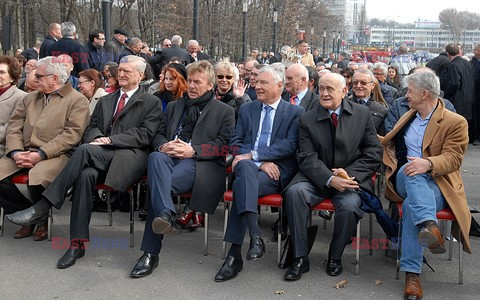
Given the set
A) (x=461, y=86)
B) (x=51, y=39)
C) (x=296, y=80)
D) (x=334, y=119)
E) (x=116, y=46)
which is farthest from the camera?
(x=461, y=86)

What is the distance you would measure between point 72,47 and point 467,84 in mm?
7585

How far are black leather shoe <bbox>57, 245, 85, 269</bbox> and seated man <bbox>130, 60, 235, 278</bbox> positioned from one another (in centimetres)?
58

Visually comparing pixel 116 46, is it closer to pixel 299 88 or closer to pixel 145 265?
pixel 299 88

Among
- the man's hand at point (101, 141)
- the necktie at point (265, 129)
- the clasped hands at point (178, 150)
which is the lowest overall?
the clasped hands at point (178, 150)

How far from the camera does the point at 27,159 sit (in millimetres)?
5777

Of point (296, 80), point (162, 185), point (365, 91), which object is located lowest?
point (162, 185)

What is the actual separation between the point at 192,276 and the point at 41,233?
69.4 inches

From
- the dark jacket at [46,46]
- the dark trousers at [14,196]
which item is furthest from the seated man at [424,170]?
the dark jacket at [46,46]

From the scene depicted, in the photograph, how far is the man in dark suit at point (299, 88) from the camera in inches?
265

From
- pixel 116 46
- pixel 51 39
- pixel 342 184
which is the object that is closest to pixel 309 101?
pixel 342 184

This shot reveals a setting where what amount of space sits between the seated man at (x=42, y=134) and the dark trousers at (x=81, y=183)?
11.2 inches

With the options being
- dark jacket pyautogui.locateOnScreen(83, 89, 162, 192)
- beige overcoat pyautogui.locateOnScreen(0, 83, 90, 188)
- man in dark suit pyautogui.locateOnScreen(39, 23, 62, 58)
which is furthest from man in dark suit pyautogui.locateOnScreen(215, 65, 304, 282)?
man in dark suit pyautogui.locateOnScreen(39, 23, 62, 58)

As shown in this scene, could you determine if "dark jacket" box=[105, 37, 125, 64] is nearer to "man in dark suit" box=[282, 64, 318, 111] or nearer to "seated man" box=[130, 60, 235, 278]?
"man in dark suit" box=[282, 64, 318, 111]

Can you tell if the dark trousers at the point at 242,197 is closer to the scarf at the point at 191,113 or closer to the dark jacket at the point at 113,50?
the scarf at the point at 191,113
